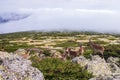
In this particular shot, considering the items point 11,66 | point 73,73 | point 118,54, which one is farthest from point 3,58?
point 118,54

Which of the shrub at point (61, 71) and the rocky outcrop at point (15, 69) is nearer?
the rocky outcrop at point (15, 69)

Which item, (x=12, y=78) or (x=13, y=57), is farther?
(x=13, y=57)

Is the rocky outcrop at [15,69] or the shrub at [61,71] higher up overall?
the rocky outcrop at [15,69]

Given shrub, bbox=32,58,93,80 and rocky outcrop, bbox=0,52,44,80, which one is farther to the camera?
shrub, bbox=32,58,93,80

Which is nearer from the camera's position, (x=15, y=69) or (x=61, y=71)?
(x=15, y=69)

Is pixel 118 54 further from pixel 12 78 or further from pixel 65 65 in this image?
pixel 12 78
